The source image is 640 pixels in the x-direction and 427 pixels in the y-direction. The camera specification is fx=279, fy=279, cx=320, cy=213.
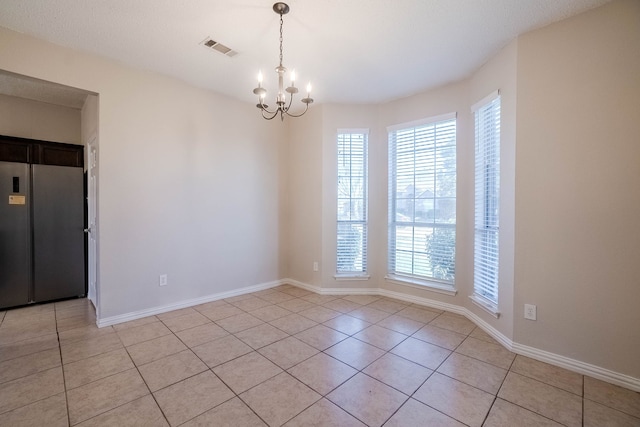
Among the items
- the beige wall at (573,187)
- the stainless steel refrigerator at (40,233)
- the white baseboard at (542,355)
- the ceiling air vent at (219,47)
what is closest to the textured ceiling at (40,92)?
the stainless steel refrigerator at (40,233)

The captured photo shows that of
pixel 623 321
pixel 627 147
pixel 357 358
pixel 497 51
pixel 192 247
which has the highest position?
pixel 497 51

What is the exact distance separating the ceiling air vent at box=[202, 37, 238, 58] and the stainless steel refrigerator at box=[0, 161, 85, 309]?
111 inches

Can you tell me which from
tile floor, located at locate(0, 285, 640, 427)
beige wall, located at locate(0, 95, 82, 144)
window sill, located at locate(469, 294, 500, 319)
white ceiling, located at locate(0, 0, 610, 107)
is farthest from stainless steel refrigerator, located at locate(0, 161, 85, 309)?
window sill, located at locate(469, 294, 500, 319)

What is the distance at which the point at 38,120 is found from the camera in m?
3.99

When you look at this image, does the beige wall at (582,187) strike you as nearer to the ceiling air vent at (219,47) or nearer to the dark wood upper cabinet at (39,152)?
the ceiling air vent at (219,47)

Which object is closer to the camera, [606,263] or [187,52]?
[606,263]

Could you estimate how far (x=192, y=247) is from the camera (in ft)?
11.8

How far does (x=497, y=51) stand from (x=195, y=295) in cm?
438

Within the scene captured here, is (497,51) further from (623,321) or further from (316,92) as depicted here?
(623,321)

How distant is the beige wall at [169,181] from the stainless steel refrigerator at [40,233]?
148cm

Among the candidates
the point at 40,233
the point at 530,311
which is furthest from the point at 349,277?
the point at 40,233

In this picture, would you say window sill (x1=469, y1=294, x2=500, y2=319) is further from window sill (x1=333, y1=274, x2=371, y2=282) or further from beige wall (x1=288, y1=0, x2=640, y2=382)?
window sill (x1=333, y1=274, x2=371, y2=282)

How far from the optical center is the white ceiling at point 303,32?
7.04 feet

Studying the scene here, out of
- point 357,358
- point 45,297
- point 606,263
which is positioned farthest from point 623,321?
point 45,297
